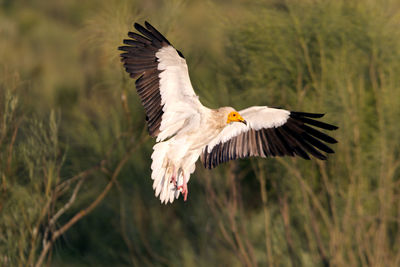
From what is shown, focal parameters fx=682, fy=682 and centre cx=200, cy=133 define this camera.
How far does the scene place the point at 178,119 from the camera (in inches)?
280

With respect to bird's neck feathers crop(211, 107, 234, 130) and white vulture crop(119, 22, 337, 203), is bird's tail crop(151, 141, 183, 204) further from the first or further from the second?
bird's neck feathers crop(211, 107, 234, 130)

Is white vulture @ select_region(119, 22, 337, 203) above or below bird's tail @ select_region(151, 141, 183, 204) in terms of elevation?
above

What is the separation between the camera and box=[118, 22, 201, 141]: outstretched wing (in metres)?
6.87

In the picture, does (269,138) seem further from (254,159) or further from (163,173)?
(254,159)

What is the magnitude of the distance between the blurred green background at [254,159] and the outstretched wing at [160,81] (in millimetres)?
902

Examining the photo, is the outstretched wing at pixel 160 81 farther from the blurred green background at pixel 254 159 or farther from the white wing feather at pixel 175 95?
the blurred green background at pixel 254 159

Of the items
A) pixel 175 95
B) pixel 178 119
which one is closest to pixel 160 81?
pixel 175 95

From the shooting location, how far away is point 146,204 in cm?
1316

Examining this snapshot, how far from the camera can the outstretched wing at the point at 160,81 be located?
22.5 feet

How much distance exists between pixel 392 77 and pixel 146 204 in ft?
18.0

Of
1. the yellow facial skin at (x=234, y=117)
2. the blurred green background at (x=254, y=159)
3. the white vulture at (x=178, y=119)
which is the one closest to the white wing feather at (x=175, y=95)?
the white vulture at (x=178, y=119)

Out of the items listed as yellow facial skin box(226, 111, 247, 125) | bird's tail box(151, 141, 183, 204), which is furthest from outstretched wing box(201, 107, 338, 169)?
bird's tail box(151, 141, 183, 204)

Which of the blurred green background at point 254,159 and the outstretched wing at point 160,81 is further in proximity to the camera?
the blurred green background at point 254,159

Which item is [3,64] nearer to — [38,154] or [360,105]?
[38,154]
